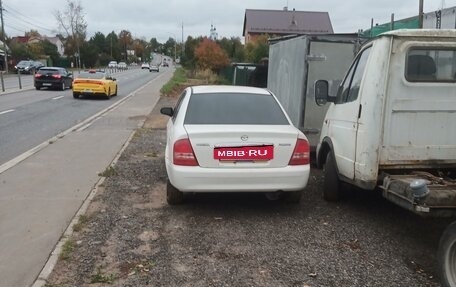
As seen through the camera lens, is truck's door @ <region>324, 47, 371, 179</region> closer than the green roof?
Yes

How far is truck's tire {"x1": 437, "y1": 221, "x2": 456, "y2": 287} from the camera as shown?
12.7ft

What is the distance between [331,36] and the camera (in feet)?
28.6

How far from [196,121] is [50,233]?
2.09 metres

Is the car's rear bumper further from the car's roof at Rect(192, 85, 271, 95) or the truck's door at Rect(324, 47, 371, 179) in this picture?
the car's roof at Rect(192, 85, 271, 95)

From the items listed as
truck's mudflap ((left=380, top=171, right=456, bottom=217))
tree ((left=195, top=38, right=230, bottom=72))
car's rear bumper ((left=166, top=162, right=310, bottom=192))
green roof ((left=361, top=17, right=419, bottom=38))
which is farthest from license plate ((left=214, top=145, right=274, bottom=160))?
tree ((left=195, top=38, right=230, bottom=72))

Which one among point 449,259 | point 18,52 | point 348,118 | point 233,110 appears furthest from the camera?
point 18,52

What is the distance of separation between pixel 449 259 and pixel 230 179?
243 cm

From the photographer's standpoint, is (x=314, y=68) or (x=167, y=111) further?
(x=314, y=68)

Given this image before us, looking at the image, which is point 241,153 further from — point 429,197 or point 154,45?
point 154,45

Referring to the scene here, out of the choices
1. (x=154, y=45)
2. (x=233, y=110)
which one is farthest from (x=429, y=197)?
(x=154, y=45)

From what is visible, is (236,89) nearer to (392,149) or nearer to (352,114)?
(352,114)

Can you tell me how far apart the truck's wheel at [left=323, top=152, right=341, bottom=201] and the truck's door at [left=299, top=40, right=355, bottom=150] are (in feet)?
7.99

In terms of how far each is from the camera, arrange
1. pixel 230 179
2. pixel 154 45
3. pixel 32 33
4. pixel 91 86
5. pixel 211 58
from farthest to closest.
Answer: pixel 154 45 → pixel 32 33 → pixel 211 58 → pixel 91 86 → pixel 230 179

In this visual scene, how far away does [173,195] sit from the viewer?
6234 mm
